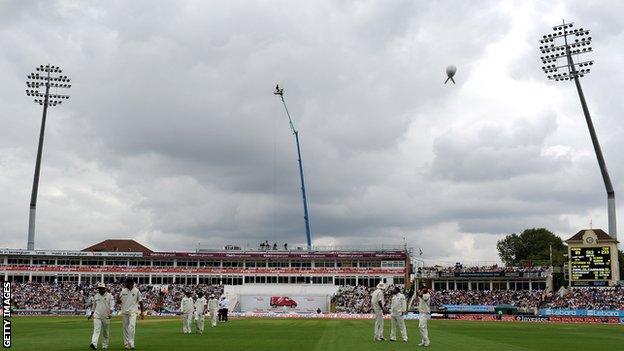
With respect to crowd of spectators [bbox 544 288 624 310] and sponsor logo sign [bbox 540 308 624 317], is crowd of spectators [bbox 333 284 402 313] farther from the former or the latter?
crowd of spectators [bbox 544 288 624 310]

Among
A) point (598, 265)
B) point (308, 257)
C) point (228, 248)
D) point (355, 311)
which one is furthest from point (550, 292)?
point (228, 248)

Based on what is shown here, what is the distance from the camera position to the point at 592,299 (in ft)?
240

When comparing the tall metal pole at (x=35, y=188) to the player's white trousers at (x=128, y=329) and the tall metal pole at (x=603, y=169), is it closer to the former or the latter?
the tall metal pole at (x=603, y=169)

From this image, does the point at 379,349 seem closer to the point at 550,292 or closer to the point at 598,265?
the point at 598,265

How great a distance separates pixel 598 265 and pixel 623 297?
4.21 meters

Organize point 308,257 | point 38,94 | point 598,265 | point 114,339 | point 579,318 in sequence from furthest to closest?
point 308,257, point 38,94, point 598,265, point 579,318, point 114,339

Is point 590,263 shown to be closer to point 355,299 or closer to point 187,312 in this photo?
point 355,299

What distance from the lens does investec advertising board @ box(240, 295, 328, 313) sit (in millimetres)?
84375

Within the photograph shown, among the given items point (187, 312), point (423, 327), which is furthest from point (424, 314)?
point (187, 312)

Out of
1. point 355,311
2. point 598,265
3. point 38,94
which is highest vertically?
point 38,94

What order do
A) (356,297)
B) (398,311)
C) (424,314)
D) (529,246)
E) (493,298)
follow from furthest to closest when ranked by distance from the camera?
1. (529,246)
2. (356,297)
3. (493,298)
4. (398,311)
5. (424,314)

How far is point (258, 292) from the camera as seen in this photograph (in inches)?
3465

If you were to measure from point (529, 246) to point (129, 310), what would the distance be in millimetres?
128196

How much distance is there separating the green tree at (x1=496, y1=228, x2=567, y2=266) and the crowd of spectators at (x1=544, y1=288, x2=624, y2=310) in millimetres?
55169
